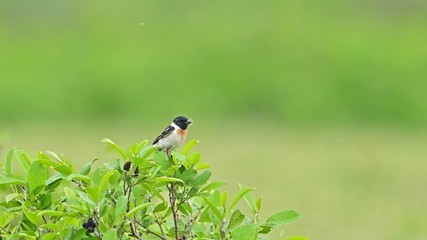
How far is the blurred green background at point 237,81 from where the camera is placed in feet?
46.6

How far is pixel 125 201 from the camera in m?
2.56

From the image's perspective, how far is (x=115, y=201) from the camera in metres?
2.68

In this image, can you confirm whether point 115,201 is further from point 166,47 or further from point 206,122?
point 166,47

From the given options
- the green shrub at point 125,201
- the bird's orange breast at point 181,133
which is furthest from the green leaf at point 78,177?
the bird's orange breast at point 181,133

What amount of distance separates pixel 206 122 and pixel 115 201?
14.2 metres

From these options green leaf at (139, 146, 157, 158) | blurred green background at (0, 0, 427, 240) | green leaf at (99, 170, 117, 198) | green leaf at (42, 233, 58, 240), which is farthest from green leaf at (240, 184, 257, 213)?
blurred green background at (0, 0, 427, 240)

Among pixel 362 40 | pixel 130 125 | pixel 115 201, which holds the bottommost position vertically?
pixel 130 125

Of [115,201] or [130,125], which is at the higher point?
[115,201]

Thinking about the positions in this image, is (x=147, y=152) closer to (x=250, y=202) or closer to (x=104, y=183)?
(x=104, y=183)

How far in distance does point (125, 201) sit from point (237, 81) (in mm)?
14890

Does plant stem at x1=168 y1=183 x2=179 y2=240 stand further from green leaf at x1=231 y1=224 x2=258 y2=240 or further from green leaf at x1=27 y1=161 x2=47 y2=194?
green leaf at x1=27 y1=161 x2=47 y2=194

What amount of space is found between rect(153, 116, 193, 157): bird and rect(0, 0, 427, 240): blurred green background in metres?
8.36

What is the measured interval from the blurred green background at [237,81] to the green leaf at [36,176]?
30.5ft

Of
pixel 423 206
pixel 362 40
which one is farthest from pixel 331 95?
pixel 423 206
